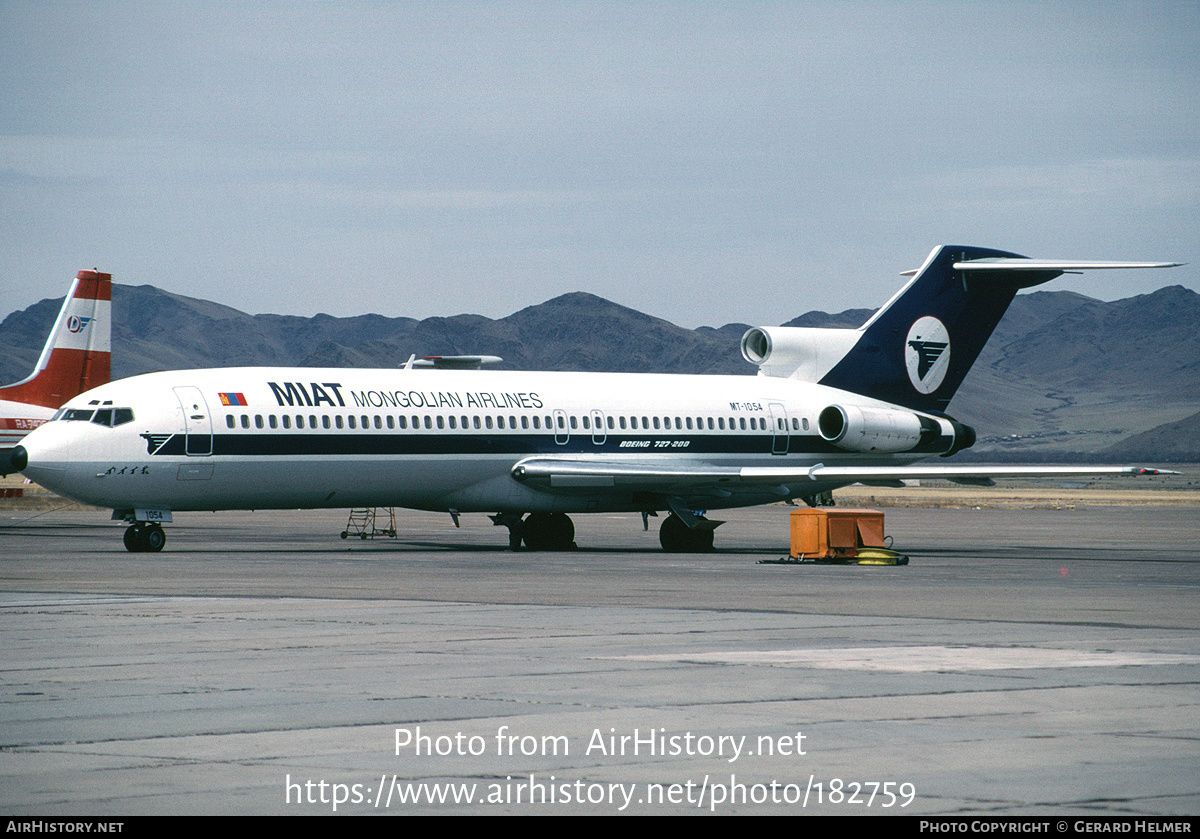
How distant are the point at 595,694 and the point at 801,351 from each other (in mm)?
31269

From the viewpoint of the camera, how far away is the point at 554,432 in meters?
36.6

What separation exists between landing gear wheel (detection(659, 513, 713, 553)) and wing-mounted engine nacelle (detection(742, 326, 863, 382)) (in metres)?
6.80

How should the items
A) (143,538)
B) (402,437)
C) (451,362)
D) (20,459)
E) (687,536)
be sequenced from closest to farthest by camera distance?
(20,459) → (143,538) → (402,437) → (687,536) → (451,362)

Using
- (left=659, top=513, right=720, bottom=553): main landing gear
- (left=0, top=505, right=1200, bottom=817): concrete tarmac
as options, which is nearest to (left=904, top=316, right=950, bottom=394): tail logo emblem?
(left=659, top=513, right=720, bottom=553): main landing gear

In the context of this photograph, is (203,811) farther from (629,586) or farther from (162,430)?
(162,430)

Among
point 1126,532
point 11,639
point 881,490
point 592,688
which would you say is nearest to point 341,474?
point 11,639

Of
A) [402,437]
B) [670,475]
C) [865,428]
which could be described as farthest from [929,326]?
[402,437]

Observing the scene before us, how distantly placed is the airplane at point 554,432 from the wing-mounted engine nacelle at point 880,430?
45 mm

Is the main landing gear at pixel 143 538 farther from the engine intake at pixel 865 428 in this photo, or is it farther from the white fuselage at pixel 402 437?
the engine intake at pixel 865 428

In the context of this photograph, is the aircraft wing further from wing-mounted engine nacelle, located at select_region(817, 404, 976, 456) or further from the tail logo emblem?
the tail logo emblem

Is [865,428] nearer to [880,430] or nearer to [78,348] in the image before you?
[880,430]

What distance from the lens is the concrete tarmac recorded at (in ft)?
28.2

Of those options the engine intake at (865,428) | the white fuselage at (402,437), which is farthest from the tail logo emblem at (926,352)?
the white fuselage at (402,437)

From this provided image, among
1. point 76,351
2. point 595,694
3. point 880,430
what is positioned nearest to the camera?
point 595,694
